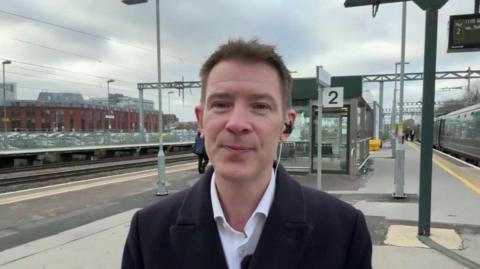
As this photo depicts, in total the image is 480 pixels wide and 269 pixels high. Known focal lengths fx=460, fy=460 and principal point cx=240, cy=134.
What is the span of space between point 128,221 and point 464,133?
816 inches

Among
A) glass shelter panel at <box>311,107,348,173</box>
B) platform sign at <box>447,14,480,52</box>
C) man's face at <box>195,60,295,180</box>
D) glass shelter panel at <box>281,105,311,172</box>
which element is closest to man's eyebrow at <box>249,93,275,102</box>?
man's face at <box>195,60,295,180</box>

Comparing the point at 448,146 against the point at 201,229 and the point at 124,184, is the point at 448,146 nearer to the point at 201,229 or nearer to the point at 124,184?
the point at 124,184

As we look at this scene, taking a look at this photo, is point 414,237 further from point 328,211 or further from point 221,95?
point 221,95

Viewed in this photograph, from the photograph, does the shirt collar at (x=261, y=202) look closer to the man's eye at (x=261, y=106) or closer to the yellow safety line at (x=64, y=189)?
the man's eye at (x=261, y=106)

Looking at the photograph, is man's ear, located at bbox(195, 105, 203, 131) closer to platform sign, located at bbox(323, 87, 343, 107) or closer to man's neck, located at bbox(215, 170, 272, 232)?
man's neck, located at bbox(215, 170, 272, 232)

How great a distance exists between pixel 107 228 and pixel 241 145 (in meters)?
6.39

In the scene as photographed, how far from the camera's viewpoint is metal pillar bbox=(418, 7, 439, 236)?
6484mm

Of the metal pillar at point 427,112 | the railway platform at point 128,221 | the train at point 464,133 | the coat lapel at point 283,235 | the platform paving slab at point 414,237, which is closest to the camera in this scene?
the coat lapel at point 283,235

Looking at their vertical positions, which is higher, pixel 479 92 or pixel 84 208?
pixel 479 92

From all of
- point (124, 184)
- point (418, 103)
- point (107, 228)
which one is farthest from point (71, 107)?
point (107, 228)

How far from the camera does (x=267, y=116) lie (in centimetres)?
159

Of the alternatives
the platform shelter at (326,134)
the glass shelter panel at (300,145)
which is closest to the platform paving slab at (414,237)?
the platform shelter at (326,134)

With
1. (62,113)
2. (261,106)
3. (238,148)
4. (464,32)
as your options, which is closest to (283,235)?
(238,148)

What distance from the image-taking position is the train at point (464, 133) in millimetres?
20734
